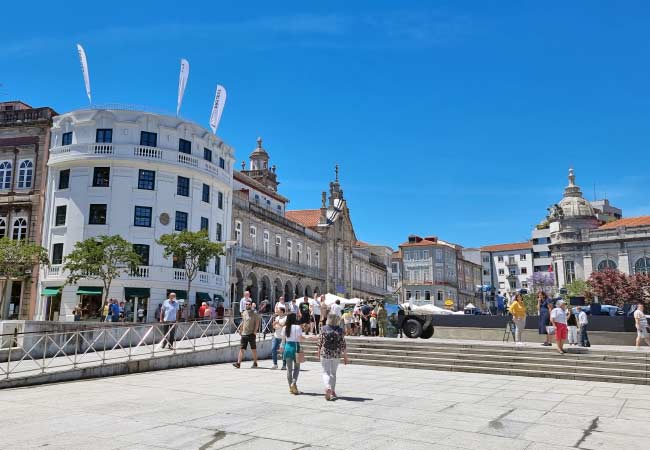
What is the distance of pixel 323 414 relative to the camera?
829cm

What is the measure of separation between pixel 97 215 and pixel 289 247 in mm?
20475

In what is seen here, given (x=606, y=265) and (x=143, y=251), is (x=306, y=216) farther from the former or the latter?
(x=606, y=265)

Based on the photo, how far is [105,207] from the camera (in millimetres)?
29672

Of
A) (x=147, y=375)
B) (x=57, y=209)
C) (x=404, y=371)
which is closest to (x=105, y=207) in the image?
(x=57, y=209)

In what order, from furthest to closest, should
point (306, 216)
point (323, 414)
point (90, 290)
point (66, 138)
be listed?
point (306, 216) < point (66, 138) < point (90, 290) < point (323, 414)

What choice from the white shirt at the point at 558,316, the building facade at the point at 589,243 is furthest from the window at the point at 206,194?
the building facade at the point at 589,243

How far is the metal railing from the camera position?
1320cm

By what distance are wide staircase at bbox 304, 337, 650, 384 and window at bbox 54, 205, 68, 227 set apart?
18992mm

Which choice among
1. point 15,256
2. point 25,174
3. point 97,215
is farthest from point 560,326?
point 25,174

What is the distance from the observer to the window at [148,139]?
30938mm

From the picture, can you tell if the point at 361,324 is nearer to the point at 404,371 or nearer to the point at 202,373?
the point at 404,371

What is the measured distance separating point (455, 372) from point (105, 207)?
73.8 feet

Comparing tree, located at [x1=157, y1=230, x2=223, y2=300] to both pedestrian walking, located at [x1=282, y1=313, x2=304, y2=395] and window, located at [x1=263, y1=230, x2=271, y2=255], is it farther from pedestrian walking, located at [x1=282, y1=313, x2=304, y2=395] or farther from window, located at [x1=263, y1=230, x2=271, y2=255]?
pedestrian walking, located at [x1=282, y1=313, x2=304, y2=395]

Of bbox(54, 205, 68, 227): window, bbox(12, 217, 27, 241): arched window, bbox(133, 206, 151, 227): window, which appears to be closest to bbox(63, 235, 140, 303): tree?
bbox(133, 206, 151, 227): window
